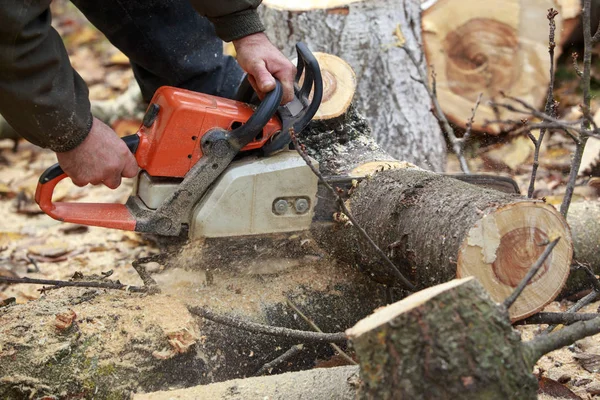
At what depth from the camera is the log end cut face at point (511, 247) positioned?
1743mm

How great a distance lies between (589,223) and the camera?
2.69 metres

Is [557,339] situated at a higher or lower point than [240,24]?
lower

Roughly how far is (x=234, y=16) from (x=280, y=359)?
1.24 metres

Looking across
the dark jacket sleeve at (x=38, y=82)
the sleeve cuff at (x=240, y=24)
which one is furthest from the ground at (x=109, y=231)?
the sleeve cuff at (x=240, y=24)

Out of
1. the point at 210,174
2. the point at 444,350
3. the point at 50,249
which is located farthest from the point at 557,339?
the point at 50,249

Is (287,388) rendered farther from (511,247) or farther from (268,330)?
(511,247)

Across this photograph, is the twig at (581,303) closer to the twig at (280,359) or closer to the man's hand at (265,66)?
the twig at (280,359)

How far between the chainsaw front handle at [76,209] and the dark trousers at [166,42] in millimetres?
746

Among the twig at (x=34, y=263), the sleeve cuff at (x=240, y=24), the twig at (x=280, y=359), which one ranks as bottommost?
the twig at (x=34, y=263)

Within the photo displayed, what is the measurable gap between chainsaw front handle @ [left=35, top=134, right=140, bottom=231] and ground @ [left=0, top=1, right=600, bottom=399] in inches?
13.7

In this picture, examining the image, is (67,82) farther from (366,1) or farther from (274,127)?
(366,1)

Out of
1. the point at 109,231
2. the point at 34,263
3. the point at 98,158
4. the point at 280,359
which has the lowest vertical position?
the point at 109,231

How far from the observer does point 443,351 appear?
4.29 ft

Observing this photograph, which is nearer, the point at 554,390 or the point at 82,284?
the point at 554,390
